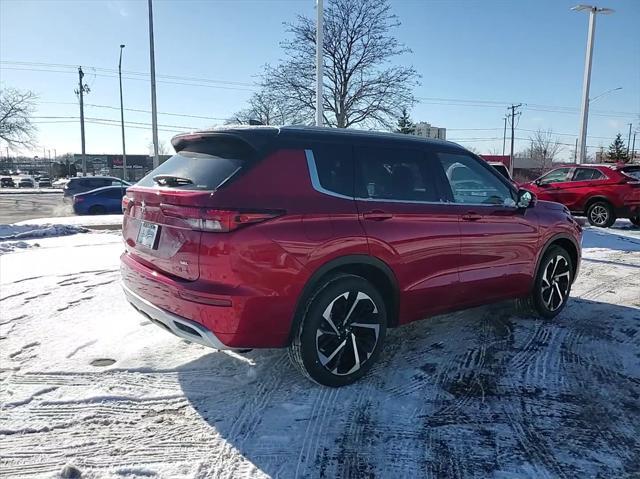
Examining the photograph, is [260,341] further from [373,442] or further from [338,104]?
[338,104]

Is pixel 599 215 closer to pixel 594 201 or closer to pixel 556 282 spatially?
pixel 594 201

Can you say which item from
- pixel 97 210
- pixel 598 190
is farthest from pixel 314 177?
pixel 97 210

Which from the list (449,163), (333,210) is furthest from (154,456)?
(449,163)

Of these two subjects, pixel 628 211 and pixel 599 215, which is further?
pixel 599 215

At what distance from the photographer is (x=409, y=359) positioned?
3965 millimetres

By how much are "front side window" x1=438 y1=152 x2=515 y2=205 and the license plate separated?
2.42m

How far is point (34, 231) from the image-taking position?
412 inches

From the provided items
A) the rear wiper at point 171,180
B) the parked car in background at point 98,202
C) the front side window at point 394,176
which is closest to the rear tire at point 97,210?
the parked car in background at point 98,202

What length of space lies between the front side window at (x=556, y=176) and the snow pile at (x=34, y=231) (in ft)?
42.1

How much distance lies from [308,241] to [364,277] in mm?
710

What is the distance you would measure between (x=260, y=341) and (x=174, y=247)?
2.70ft

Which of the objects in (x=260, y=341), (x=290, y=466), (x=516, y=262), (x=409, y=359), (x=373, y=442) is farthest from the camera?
(x=516, y=262)

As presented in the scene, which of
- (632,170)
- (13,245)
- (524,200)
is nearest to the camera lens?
(524,200)

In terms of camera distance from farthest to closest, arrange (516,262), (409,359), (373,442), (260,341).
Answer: (516,262)
(409,359)
(260,341)
(373,442)
